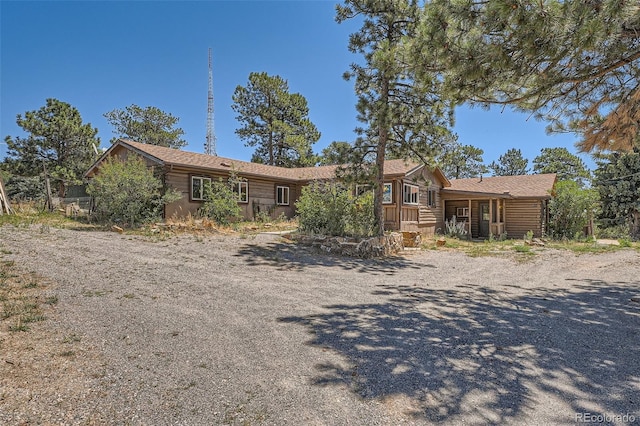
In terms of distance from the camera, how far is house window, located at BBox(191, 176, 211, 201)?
15.2 metres

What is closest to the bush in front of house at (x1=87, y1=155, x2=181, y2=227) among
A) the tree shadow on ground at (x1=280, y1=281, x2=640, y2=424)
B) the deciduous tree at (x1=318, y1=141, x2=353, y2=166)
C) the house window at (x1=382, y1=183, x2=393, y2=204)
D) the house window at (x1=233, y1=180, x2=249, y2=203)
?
the house window at (x1=233, y1=180, x2=249, y2=203)

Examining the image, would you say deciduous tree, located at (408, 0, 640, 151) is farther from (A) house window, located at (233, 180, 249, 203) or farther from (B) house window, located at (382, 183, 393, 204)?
(A) house window, located at (233, 180, 249, 203)

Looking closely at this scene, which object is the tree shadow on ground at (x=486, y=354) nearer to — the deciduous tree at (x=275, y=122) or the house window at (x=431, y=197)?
the house window at (x=431, y=197)

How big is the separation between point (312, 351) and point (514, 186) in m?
19.9

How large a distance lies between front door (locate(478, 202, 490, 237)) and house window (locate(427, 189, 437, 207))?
2.76 meters

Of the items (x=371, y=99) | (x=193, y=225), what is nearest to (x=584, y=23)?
(x=371, y=99)

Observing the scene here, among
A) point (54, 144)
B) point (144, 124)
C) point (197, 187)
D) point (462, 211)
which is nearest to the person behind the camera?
point (197, 187)

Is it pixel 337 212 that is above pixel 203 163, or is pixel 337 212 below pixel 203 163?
below

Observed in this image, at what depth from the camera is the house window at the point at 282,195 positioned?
19227 millimetres

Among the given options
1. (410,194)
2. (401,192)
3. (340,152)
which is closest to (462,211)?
(410,194)

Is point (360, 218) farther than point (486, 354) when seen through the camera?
Yes

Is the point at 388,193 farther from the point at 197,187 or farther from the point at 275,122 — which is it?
the point at 275,122

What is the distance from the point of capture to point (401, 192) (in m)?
15.6

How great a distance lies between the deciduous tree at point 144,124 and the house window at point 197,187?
20238 mm
